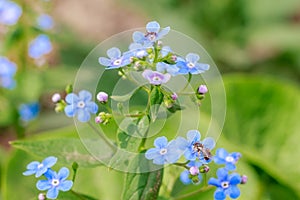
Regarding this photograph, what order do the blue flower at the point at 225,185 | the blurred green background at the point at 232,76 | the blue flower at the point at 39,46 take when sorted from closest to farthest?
the blue flower at the point at 225,185, the blurred green background at the point at 232,76, the blue flower at the point at 39,46

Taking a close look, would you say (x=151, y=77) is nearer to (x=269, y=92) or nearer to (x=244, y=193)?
(x=244, y=193)

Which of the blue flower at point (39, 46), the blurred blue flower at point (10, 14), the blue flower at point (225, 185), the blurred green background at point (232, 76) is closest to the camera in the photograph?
the blue flower at point (225, 185)

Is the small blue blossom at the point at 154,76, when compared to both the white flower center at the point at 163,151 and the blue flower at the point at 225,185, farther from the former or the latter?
the blue flower at the point at 225,185

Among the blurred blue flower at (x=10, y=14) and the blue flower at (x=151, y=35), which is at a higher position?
the blurred blue flower at (x=10, y=14)

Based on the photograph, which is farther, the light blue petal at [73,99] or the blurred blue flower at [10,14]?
the blurred blue flower at [10,14]

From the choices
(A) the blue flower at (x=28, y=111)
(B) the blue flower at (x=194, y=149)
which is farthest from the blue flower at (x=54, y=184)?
(A) the blue flower at (x=28, y=111)

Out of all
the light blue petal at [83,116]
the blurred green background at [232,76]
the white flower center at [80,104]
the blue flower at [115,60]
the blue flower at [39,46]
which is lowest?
the blurred green background at [232,76]
